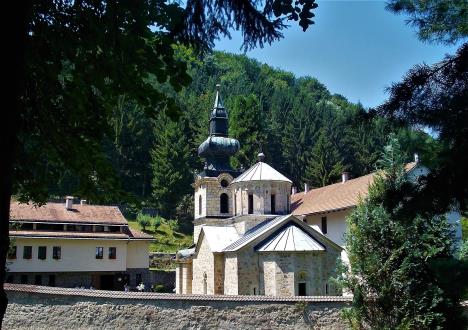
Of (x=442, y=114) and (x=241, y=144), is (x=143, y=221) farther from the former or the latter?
(x=442, y=114)

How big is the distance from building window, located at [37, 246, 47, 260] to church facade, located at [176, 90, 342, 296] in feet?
29.3

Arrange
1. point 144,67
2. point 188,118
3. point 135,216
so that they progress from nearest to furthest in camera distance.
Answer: point 144,67, point 135,216, point 188,118

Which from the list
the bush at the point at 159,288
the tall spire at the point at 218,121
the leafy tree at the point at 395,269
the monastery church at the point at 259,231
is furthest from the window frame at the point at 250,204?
the leafy tree at the point at 395,269

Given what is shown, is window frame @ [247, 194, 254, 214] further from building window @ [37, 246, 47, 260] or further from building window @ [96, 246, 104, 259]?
building window @ [37, 246, 47, 260]

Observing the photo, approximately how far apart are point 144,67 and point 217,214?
1087 inches

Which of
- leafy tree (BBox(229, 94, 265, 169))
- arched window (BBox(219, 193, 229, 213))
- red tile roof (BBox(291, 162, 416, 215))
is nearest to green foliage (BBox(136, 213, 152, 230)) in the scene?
leafy tree (BBox(229, 94, 265, 169))

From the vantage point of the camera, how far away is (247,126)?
61.2 meters

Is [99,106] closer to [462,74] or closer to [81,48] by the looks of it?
[81,48]

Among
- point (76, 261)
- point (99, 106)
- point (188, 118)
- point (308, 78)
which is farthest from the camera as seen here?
point (308, 78)

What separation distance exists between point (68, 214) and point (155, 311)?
2053cm

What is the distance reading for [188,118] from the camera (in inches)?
2645

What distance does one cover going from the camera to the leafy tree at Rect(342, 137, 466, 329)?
1441cm

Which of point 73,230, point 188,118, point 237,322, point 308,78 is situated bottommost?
point 237,322

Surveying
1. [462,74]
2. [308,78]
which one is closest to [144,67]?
[462,74]
